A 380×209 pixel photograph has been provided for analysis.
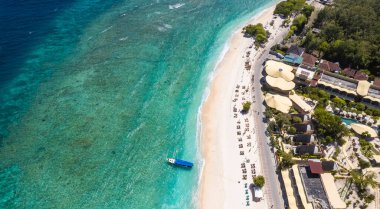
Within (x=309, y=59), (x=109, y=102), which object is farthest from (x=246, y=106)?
(x=109, y=102)

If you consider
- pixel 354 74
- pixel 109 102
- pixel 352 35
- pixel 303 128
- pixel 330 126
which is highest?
pixel 352 35

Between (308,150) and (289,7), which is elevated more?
(289,7)

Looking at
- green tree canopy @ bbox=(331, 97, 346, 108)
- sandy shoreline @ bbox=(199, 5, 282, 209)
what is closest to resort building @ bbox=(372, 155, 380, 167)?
green tree canopy @ bbox=(331, 97, 346, 108)

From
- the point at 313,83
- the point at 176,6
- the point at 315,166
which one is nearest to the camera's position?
the point at 315,166

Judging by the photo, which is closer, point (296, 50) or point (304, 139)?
point (304, 139)

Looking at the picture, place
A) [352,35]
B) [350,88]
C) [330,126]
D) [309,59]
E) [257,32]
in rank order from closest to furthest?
[330,126]
[350,88]
[309,59]
[352,35]
[257,32]

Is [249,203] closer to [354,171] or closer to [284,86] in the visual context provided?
[354,171]

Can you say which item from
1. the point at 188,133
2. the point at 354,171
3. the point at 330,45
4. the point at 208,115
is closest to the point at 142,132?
the point at 188,133

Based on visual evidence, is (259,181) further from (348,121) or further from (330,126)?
(348,121)
